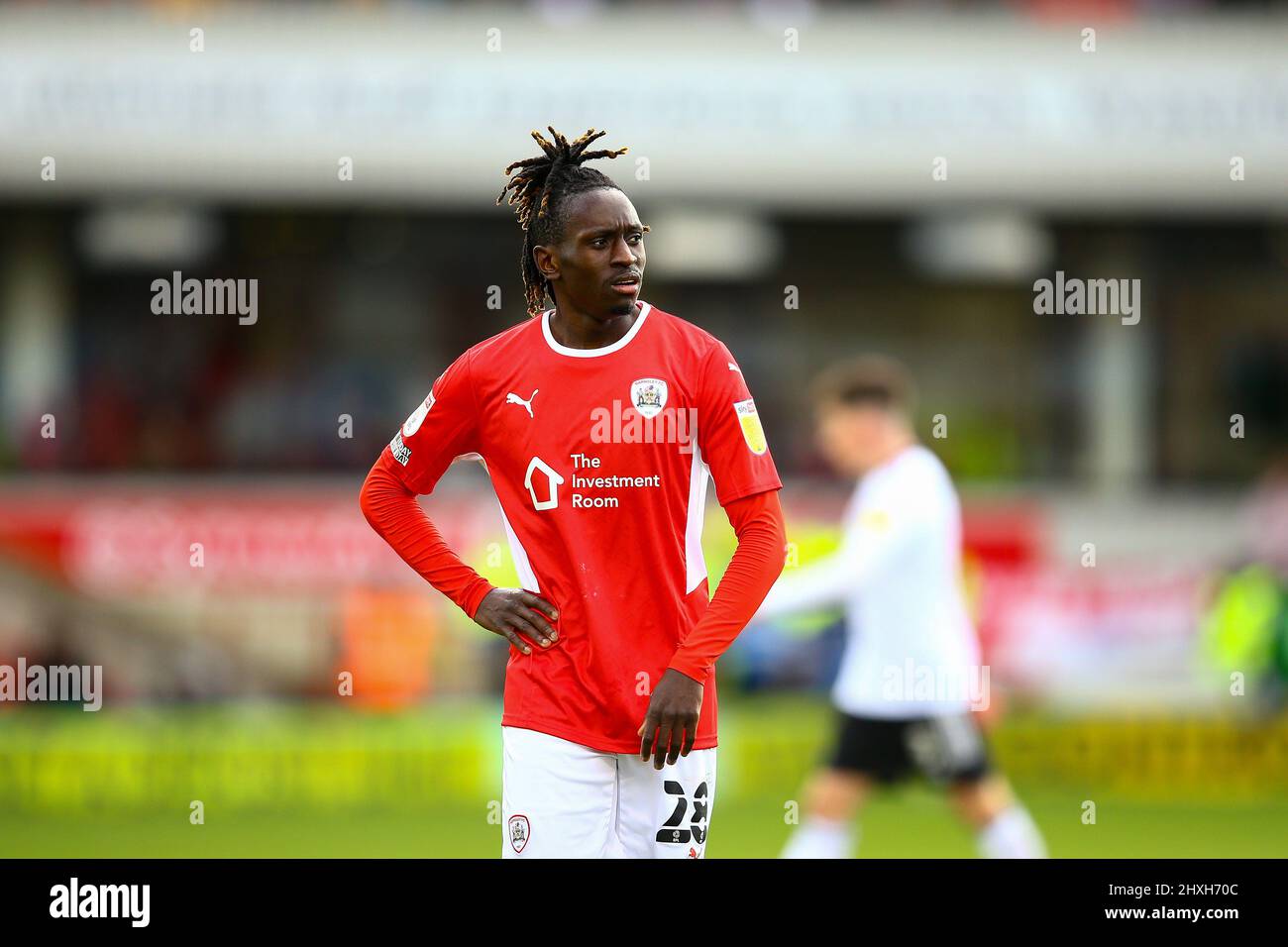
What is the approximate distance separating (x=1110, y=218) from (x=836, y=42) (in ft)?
9.94

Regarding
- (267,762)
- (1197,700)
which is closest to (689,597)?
(267,762)

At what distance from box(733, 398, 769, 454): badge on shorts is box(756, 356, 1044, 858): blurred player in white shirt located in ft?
9.10

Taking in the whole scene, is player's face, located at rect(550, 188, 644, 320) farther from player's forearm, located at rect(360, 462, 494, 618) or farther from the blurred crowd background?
the blurred crowd background

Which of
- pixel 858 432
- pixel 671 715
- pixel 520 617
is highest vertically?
pixel 858 432

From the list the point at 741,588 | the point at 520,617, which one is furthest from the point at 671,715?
the point at 520,617

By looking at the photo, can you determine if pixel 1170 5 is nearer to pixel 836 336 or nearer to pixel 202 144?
pixel 836 336

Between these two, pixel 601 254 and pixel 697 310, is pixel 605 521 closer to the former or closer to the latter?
pixel 601 254

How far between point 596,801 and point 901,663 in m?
3.09

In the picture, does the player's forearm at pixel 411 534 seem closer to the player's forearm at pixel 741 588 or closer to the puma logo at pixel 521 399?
the puma logo at pixel 521 399

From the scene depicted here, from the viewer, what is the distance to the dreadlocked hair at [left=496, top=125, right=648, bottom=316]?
375 centimetres

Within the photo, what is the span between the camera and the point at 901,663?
6.60 metres

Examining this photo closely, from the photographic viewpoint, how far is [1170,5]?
48.5 ft

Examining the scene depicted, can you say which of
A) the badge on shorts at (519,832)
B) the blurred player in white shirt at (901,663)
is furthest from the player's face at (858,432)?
the badge on shorts at (519,832)

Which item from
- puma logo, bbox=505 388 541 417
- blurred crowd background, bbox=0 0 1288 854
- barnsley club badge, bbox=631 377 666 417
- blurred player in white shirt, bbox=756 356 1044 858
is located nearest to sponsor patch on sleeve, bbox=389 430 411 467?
puma logo, bbox=505 388 541 417
